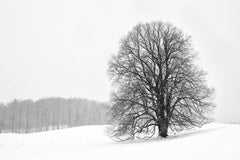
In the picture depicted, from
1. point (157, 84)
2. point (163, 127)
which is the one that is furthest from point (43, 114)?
point (163, 127)

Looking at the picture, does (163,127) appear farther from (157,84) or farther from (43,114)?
(43,114)

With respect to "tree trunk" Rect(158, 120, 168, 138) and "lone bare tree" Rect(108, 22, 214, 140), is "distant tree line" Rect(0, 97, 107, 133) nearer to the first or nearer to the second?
"lone bare tree" Rect(108, 22, 214, 140)

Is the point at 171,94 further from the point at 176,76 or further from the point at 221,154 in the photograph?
the point at 221,154

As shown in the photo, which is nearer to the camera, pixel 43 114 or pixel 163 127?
pixel 163 127

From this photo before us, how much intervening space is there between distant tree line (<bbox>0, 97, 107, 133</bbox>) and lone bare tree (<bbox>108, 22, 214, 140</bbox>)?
72545mm

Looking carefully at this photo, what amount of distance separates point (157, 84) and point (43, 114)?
3243 inches

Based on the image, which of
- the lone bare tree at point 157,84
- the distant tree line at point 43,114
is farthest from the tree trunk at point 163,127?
the distant tree line at point 43,114

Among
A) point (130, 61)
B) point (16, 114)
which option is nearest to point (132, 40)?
point (130, 61)

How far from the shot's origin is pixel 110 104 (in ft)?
60.1

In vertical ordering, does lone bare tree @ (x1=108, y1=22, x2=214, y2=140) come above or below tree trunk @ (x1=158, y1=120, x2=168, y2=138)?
above

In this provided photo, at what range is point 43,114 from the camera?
297 ft

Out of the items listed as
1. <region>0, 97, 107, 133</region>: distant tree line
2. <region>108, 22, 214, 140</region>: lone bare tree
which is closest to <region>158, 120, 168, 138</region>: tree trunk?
<region>108, 22, 214, 140</region>: lone bare tree

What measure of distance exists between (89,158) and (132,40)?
1241 centimetres

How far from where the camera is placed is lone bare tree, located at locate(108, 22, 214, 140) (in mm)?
17203
